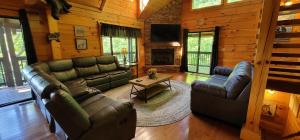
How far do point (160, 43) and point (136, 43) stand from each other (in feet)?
3.58

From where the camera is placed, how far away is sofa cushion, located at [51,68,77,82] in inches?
139

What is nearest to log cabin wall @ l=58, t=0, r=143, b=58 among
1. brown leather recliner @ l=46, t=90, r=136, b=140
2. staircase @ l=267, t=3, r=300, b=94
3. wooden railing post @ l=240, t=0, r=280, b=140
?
brown leather recliner @ l=46, t=90, r=136, b=140

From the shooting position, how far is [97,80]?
3.89 m

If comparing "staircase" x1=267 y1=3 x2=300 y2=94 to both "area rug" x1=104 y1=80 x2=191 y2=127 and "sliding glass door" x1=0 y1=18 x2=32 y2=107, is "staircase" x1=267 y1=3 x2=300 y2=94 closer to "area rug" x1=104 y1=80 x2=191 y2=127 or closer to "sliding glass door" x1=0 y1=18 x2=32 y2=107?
"area rug" x1=104 y1=80 x2=191 y2=127

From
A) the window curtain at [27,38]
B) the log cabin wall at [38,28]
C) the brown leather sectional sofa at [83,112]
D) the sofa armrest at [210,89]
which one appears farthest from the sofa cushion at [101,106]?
the log cabin wall at [38,28]

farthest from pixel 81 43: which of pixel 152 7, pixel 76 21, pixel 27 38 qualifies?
pixel 152 7

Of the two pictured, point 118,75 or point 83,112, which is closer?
point 83,112

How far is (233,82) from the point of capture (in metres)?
2.27

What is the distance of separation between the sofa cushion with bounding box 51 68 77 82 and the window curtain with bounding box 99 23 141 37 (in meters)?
1.73

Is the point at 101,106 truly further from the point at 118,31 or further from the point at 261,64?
the point at 118,31

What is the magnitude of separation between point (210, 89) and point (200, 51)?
4.13 meters

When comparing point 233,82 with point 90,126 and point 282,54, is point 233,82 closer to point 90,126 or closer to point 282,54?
point 282,54

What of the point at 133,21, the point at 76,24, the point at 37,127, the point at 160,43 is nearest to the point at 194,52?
the point at 160,43

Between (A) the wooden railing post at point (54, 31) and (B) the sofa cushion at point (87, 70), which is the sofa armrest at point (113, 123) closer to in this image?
(B) the sofa cushion at point (87, 70)
